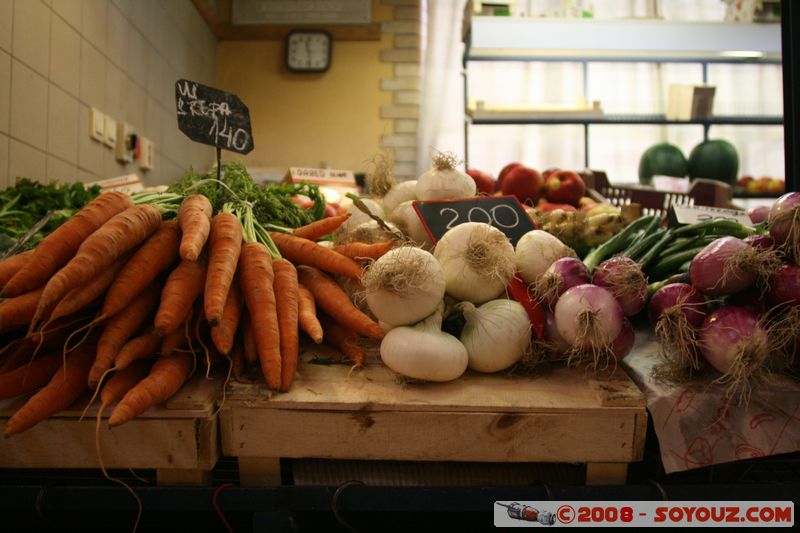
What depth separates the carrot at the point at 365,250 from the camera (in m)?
1.43

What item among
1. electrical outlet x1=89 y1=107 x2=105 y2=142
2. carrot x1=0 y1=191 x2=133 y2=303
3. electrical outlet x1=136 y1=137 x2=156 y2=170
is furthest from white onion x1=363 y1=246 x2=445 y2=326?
electrical outlet x1=136 y1=137 x2=156 y2=170

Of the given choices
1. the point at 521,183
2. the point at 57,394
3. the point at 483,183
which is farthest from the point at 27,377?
the point at 521,183

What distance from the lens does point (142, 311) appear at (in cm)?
120

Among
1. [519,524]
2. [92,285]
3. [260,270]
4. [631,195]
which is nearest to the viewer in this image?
[519,524]

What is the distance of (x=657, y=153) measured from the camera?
4.50 m

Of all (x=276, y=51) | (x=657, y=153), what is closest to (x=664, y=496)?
(x=657, y=153)

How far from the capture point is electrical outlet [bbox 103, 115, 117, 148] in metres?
3.21

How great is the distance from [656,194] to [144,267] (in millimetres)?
2313

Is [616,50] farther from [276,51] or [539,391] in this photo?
[539,391]

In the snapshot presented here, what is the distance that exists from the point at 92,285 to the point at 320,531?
598 mm

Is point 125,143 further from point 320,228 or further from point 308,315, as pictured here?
point 308,315

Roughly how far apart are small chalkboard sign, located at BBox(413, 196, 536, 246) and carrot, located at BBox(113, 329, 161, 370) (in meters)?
0.63

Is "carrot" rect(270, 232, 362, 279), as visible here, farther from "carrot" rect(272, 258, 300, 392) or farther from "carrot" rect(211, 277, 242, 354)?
"carrot" rect(211, 277, 242, 354)

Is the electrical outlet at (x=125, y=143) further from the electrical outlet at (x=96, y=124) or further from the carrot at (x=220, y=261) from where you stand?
the carrot at (x=220, y=261)
